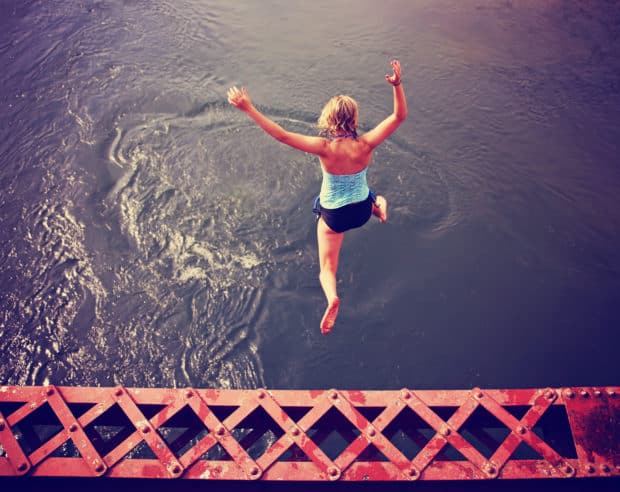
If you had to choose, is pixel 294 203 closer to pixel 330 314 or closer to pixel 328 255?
pixel 328 255

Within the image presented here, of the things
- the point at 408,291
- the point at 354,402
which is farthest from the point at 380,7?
the point at 354,402

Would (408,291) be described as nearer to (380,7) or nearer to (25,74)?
(380,7)

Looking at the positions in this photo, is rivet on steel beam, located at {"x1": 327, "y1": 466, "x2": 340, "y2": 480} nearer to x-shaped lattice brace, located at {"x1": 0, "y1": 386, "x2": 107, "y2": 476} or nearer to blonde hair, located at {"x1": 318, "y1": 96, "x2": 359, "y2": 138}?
x-shaped lattice brace, located at {"x1": 0, "y1": 386, "x2": 107, "y2": 476}

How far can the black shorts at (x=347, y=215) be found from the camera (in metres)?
3.47

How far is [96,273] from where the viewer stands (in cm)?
507

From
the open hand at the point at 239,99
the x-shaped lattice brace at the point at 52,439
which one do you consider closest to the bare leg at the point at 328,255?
the open hand at the point at 239,99

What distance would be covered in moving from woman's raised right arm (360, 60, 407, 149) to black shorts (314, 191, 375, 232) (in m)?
0.53

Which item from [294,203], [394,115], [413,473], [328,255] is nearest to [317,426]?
[413,473]

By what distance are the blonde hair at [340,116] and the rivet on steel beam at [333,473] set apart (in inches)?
92.9

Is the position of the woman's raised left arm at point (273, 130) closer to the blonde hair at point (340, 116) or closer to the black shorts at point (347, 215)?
the blonde hair at point (340, 116)

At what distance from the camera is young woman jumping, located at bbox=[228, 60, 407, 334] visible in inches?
114

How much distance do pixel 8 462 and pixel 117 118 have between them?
5.33m

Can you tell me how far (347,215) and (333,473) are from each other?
1.91 m

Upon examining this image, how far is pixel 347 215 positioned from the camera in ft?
11.5
